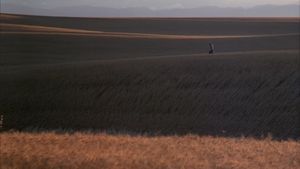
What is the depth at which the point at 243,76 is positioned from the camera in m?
25.7

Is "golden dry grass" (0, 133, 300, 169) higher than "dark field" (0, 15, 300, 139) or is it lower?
higher

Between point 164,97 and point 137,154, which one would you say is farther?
point 164,97

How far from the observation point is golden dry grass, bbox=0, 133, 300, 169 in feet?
22.8

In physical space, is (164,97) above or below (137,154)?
below

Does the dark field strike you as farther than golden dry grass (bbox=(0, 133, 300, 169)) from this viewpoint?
Yes

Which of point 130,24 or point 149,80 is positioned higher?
point 149,80

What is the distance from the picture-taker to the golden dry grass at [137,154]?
696 centimetres

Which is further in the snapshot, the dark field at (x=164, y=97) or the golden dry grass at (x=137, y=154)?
the dark field at (x=164, y=97)

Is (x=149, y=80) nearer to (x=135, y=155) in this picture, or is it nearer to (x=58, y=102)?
(x=58, y=102)

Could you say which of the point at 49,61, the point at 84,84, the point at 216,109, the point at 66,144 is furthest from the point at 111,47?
the point at 66,144

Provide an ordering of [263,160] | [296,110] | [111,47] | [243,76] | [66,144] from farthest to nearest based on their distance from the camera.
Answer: [111,47] → [243,76] → [296,110] → [66,144] → [263,160]

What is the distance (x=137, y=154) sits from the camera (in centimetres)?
788

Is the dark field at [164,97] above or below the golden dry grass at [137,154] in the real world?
below

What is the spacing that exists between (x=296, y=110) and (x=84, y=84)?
10078mm
